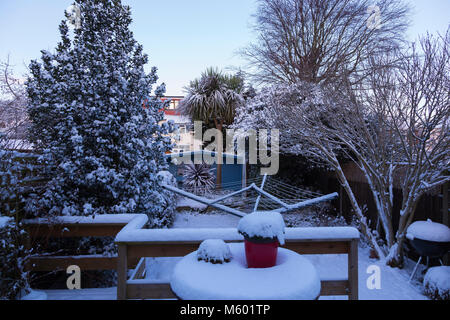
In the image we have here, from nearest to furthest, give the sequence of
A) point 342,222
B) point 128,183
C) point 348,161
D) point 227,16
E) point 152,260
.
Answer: point 128,183 → point 152,260 → point 342,222 → point 348,161 → point 227,16

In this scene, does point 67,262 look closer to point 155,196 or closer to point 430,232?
point 155,196

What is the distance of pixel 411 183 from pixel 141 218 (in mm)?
3026

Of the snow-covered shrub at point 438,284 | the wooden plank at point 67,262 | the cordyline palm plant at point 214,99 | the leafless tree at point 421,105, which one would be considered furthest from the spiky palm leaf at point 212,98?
the wooden plank at point 67,262

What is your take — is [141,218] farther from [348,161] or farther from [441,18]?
[348,161]

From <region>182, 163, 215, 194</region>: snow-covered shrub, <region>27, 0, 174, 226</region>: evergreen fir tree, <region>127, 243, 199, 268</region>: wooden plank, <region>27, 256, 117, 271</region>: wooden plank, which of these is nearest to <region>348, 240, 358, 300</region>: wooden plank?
<region>127, 243, 199, 268</region>: wooden plank

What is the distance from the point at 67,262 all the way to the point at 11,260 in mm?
449

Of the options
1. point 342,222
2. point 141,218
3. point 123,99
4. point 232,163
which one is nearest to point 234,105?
point 232,163

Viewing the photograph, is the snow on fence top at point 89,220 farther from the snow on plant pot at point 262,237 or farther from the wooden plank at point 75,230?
the snow on plant pot at point 262,237

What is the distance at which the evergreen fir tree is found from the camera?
275 cm

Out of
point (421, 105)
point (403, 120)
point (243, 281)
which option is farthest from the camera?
point (403, 120)

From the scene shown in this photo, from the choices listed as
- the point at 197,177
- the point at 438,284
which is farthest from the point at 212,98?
the point at 438,284

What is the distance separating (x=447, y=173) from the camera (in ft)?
10.1

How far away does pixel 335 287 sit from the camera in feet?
5.76

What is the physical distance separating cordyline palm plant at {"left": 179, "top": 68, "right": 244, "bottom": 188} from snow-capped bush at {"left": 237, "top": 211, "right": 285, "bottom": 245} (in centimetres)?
692
